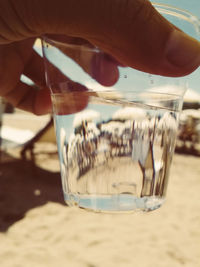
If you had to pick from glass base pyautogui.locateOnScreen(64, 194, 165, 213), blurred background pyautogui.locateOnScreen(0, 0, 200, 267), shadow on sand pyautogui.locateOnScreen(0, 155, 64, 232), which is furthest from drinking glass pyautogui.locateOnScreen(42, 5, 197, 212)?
shadow on sand pyautogui.locateOnScreen(0, 155, 64, 232)

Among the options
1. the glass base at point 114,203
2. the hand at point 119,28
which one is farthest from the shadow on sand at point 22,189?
the hand at point 119,28

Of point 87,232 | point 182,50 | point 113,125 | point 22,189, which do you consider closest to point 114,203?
point 113,125

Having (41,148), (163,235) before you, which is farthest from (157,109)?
(41,148)

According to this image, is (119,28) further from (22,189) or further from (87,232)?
(22,189)

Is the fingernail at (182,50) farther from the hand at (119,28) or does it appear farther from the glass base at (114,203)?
the glass base at (114,203)

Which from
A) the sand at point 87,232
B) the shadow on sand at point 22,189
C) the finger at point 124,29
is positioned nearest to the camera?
the finger at point 124,29

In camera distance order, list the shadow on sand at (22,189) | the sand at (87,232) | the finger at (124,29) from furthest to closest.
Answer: the shadow on sand at (22,189) → the sand at (87,232) → the finger at (124,29)

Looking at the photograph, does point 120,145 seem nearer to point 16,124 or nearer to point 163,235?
point 163,235
